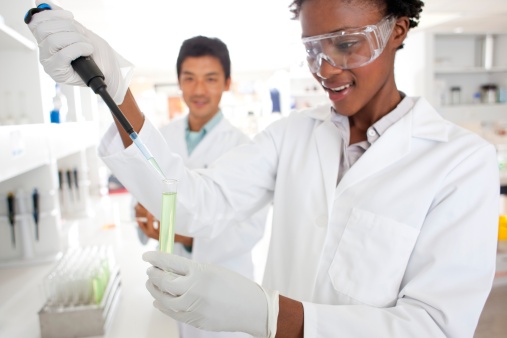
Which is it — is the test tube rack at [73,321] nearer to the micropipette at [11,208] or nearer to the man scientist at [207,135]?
the man scientist at [207,135]

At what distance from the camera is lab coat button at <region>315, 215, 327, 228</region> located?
1107mm

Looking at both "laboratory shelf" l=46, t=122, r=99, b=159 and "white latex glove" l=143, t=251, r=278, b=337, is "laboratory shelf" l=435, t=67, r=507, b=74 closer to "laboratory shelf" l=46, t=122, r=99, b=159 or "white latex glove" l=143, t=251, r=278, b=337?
"laboratory shelf" l=46, t=122, r=99, b=159

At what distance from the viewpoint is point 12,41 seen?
1665 millimetres

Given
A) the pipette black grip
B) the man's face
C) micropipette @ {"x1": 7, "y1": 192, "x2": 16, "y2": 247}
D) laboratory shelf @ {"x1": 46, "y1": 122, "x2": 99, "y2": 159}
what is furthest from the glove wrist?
micropipette @ {"x1": 7, "y1": 192, "x2": 16, "y2": 247}

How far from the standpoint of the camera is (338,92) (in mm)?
1123

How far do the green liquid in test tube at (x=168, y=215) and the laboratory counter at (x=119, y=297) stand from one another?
62 cm

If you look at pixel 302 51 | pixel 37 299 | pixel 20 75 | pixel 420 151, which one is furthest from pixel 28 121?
pixel 420 151

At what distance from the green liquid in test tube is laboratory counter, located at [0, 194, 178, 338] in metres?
0.62

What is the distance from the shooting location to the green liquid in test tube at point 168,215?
80cm

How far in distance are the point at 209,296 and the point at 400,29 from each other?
0.90 meters

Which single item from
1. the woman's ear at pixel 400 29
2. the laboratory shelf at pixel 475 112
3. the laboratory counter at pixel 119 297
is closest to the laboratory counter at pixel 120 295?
the laboratory counter at pixel 119 297

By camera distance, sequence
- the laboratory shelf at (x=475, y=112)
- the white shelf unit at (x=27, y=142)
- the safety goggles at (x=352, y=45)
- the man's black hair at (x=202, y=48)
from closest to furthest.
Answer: the safety goggles at (x=352, y=45)
the white shelf unit at (x=27, y=142)
the man's black hair at (x=202, y=48)
the laboratory shelf at (x=475, y=112)

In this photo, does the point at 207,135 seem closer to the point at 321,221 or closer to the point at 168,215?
the point at 321,221

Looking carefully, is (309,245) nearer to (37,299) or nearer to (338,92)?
(338,92)
